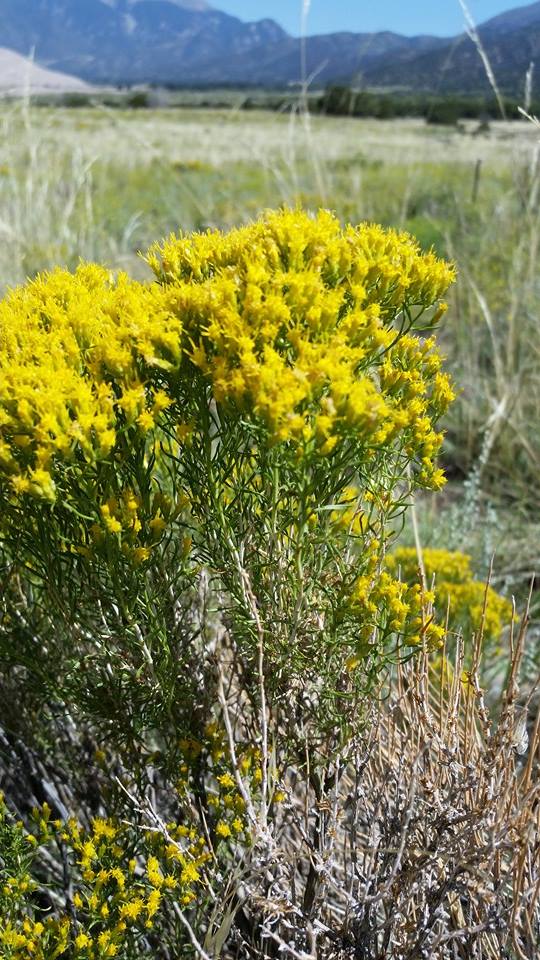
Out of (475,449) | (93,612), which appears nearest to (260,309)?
(93,612)

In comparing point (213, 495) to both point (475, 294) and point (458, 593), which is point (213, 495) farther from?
point (475, 294)

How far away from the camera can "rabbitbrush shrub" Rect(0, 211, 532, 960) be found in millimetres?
1203

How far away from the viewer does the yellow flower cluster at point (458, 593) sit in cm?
255

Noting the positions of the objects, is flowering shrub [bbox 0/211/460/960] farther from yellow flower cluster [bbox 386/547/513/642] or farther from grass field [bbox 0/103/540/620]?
grass field [bbox 0/103/540/620]

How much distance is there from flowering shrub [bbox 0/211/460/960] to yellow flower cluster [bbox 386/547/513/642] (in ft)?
3.28

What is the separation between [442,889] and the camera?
1310 mm

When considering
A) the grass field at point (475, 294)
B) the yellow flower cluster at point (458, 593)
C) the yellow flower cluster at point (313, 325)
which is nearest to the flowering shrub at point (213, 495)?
the yellow flower cluster at point (313, 325)

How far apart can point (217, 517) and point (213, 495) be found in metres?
0.05

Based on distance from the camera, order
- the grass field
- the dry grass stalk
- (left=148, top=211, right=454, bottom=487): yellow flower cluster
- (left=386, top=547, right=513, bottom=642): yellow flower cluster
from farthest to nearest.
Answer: the grass field → (left=386, top=547, right=513, bottom=642): yellow flower cluster → the dry grass stalk → (left=148, top=211, right=454, bottom=487): yellow flower cluster

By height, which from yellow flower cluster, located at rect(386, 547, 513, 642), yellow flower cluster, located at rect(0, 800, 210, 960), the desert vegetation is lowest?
yellow flower cluster, located at rect(386, 547, 513, 642)

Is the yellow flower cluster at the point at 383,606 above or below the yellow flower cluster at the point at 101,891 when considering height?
above

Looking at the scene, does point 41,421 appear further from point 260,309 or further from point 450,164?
point 450,164

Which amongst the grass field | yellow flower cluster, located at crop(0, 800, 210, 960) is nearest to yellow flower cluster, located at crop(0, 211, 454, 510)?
yellow flower cluster, located at crop(0, 800, 210, 960)

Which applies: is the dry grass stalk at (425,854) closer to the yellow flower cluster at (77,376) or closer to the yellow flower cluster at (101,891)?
the yellow flower cluster at (101,891)
